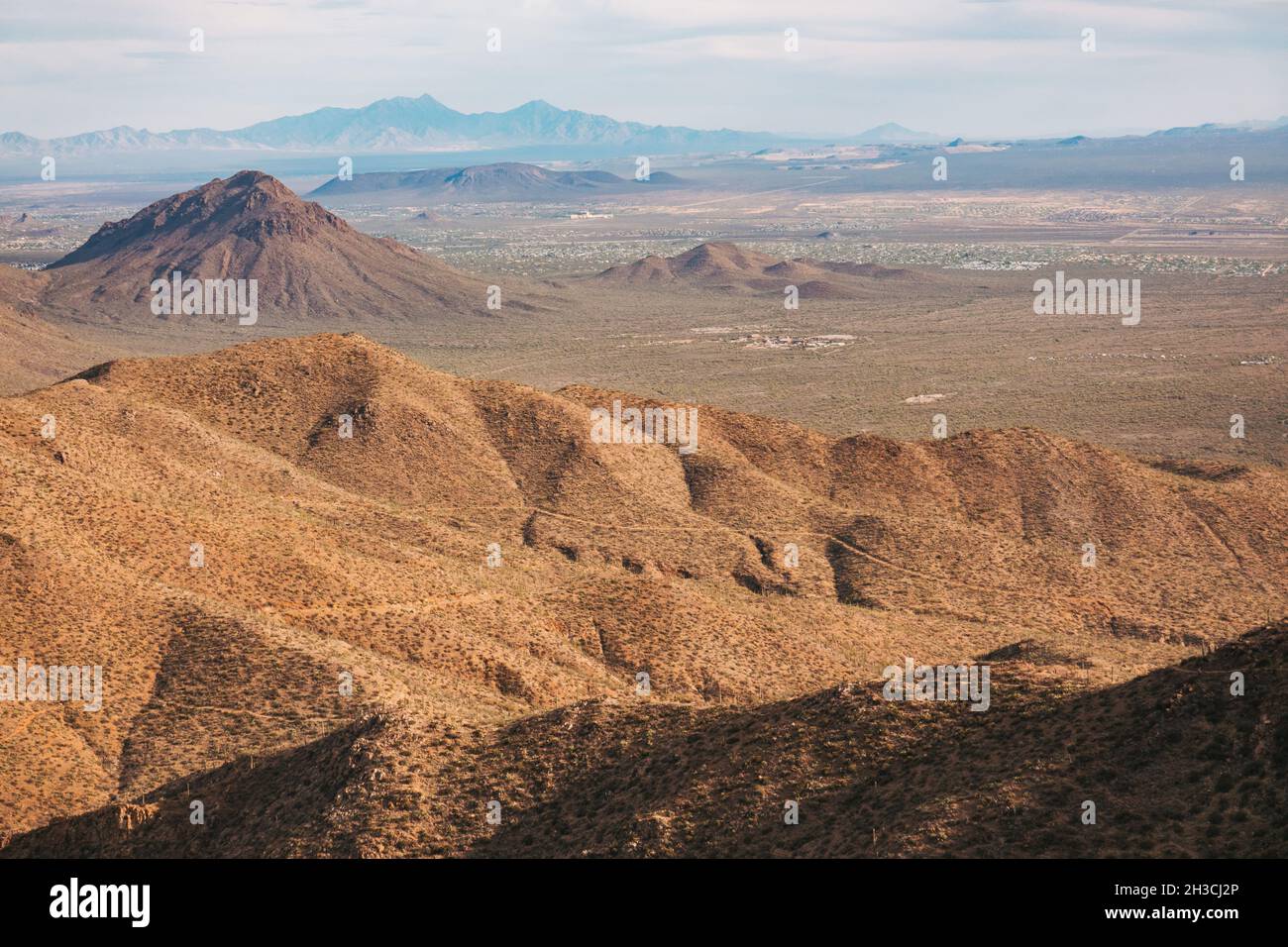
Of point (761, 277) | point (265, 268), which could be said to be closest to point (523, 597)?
point (265, 268)

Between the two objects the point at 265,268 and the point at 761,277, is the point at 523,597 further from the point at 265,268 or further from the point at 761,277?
the point at 761,277

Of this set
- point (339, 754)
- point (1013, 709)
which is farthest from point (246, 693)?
point (1013, 709)

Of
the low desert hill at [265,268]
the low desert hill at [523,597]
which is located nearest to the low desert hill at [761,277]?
the low desert hill at [265,268]

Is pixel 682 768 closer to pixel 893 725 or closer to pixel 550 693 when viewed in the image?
pixel 893 725

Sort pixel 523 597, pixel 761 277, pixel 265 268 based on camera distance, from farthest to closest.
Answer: pixel 761 277, pixel 265 268, pixel 523 597

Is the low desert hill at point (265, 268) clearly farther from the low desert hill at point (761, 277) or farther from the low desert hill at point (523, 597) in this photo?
the low desert hill at point (523, 597)

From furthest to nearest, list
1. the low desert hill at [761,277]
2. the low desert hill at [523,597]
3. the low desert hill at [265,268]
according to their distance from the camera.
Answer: the low desert hill at [761,277] < the low desert hill at [265,268] < the low desert hill at [523,597]

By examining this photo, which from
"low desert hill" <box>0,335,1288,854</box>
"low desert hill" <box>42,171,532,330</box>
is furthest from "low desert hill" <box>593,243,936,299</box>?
"low desert hill" <box>0,335,1288,854</box>
